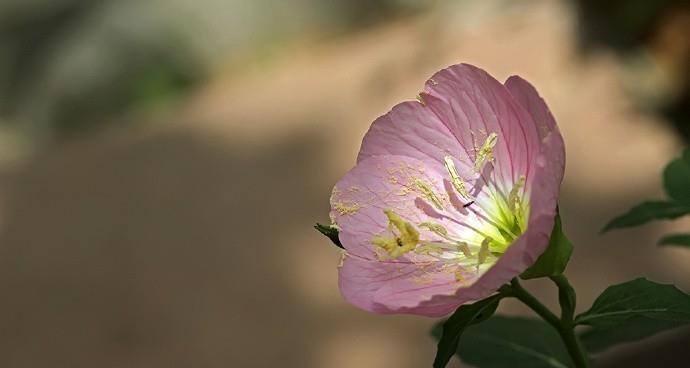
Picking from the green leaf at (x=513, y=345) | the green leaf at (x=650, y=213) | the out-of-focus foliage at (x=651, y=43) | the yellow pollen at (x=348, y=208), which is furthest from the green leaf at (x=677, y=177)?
the out-of-focus foliage at (x=651, y=43)

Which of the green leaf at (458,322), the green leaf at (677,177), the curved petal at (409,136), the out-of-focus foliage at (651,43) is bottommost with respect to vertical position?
the green leaf at (458,322)

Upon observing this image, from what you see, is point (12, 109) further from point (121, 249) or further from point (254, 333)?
point (254, 333)

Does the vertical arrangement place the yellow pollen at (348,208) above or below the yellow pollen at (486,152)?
below

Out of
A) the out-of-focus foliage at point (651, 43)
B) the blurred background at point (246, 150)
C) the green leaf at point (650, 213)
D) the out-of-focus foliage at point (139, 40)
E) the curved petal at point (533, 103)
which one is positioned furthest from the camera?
the out-of-focus foliage at point (139, 40)

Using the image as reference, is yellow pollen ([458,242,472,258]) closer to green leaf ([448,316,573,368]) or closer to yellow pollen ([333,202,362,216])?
yellow pollen ([333,202,362,216])

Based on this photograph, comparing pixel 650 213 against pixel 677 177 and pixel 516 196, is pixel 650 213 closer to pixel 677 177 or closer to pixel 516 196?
pixel 677 177

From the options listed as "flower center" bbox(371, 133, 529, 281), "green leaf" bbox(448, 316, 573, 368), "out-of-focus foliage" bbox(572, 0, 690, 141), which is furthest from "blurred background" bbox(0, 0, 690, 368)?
"flower center" bbox(371, 133, 529, 281)

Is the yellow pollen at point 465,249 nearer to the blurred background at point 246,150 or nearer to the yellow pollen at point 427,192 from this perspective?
the yellow pollen at point 427,192

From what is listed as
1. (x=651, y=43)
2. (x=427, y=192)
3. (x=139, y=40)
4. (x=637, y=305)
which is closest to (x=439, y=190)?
(x=427, y=192)
